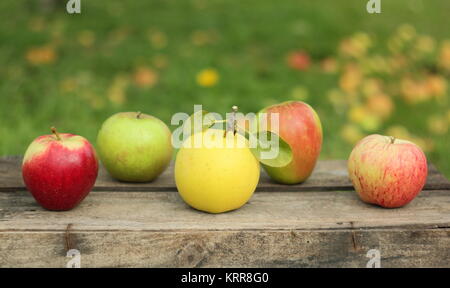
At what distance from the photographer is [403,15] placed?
17.9ft

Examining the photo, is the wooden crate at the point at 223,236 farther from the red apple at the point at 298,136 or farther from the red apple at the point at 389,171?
the red apple at the point at 298,136

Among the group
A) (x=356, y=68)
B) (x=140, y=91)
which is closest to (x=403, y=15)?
(x=356, y=68)

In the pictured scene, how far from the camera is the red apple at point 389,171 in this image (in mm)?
1729

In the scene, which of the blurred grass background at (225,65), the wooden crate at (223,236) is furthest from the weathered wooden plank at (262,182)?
the blurred grass background at (225,65)

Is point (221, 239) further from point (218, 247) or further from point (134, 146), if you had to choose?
point (134, 146)

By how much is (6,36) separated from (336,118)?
236cm

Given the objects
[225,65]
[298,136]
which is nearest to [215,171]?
[298,136]

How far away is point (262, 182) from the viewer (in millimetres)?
2020

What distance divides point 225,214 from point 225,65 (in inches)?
103

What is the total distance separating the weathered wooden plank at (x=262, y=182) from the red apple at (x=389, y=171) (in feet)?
0.69

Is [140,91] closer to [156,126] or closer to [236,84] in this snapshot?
[236,84]

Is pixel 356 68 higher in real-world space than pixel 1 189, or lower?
higher

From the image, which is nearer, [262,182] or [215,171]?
[215,171]

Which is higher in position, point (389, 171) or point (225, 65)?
point (225, 65)
